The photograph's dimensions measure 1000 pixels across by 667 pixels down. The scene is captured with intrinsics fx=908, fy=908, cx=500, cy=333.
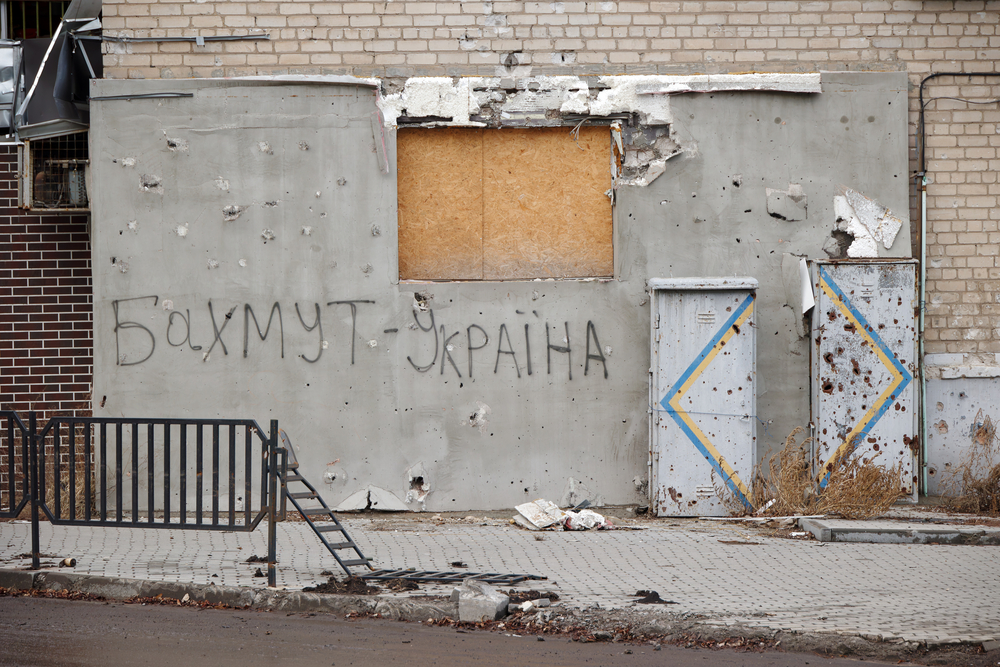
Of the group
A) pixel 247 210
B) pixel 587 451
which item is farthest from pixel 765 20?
pixel 247 210

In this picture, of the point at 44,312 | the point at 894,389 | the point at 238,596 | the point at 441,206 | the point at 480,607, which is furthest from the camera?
the point at 44,312

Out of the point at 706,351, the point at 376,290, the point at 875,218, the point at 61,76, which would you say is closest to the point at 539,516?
the point at 706,351

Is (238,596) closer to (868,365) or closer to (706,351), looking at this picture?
(706,351)

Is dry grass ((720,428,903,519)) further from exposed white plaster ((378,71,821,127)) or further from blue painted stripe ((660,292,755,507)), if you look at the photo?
exposed white plaster ((378,71,821,127))

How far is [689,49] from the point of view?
28.2 feet

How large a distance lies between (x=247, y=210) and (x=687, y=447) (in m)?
4.61

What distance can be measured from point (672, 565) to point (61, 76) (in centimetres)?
706

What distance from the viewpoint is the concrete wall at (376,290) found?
8.45 metres

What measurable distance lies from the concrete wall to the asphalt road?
3.18m

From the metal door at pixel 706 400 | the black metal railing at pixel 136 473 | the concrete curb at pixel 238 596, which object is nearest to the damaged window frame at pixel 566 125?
the metal door at pixel 706 400

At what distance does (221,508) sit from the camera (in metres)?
7.81

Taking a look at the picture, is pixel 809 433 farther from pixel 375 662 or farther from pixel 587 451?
pixel 375 662

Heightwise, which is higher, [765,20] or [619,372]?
[765,20]

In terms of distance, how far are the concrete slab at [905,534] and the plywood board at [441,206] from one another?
3.84m
